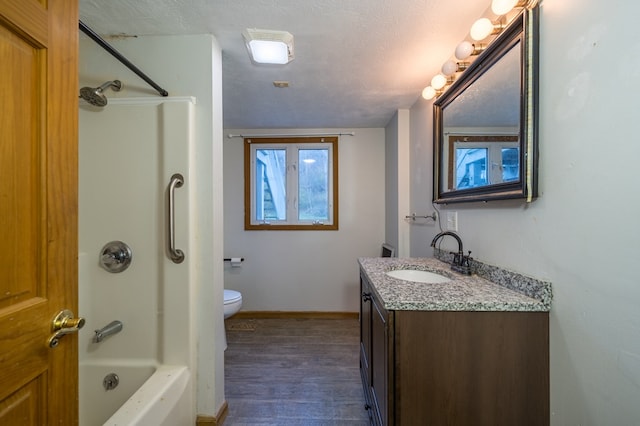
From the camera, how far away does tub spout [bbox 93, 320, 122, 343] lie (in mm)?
1281

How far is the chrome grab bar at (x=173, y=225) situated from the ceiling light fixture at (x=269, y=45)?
2.61ft

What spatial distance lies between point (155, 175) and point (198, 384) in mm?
1165

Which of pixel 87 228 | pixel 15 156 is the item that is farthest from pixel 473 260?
pixel 87 228

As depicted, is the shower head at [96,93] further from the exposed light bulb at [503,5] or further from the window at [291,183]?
the exposed light bulb at [503,5]

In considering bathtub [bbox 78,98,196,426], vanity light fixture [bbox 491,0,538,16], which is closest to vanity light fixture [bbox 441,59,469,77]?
vanity light fixture [bbox 491,0,538,16]

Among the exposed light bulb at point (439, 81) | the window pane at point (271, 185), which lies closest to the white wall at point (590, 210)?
the exposed light bulb at point (439, 81)

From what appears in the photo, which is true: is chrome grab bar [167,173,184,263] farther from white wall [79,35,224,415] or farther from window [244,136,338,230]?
window [244,136,338,230]

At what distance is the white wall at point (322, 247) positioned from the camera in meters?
2.84

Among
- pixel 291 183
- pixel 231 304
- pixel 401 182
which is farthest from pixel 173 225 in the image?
pixel 401 182

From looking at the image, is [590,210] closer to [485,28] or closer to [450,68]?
[485,28]

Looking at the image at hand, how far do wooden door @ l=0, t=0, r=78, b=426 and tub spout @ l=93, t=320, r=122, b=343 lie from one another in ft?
2.21

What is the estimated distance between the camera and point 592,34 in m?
0.74

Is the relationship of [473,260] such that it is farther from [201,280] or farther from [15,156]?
[15,156]

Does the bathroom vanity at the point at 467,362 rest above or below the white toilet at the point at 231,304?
above
